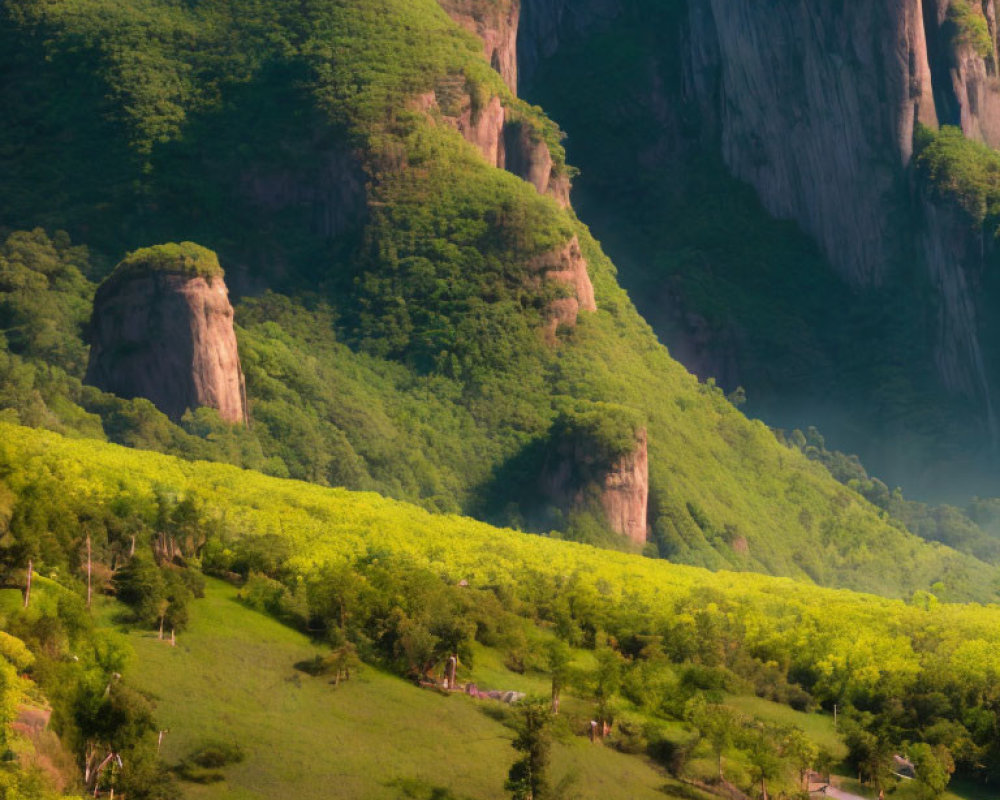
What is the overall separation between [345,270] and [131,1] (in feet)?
99.0

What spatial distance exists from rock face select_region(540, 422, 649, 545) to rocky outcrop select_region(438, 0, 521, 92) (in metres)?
52.1

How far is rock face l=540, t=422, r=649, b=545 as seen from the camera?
135000 millimetres

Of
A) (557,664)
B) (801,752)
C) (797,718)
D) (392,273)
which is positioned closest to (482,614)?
(557,664)

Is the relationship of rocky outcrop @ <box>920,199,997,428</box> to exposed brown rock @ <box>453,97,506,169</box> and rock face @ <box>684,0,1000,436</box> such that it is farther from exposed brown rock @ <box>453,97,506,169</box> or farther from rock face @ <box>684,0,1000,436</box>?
exposed brown rock @ <box>453,97,506,169</box>

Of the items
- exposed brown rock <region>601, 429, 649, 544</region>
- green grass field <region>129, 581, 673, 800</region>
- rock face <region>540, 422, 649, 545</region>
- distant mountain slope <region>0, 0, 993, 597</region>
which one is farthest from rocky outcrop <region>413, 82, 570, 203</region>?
green grass field <region>129, 581, 673, 800</region>

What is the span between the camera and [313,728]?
282 ft

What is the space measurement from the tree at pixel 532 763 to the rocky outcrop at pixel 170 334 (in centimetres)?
4789

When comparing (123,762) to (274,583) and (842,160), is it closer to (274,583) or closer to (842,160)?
(274,583)

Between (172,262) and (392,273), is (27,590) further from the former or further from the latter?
(392,273)

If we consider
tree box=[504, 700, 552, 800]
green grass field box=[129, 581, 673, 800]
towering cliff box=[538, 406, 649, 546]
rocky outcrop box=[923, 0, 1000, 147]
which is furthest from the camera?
rocky outcrop box=[923, 0, 1000, 147]

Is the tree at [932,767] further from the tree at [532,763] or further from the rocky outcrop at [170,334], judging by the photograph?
the rocky outcrop at [170,334]

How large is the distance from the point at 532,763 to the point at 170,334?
51595 millimetres

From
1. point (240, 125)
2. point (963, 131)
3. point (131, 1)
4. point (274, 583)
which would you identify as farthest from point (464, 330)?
point (963, 131)

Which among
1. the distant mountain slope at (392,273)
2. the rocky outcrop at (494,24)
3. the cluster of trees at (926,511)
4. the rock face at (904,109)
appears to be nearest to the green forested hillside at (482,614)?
the distant mountain slope at (392,273)
